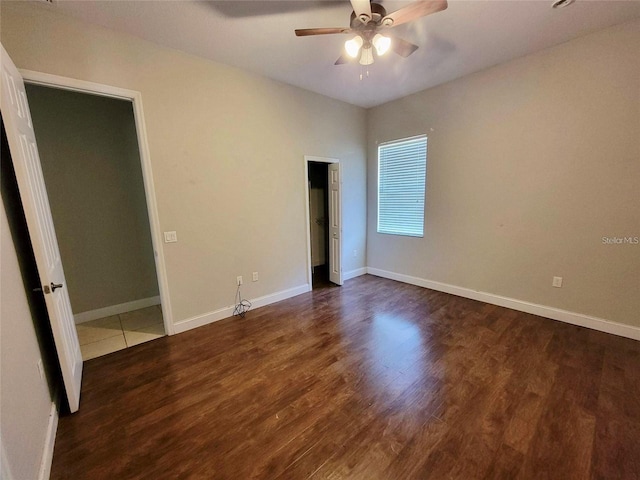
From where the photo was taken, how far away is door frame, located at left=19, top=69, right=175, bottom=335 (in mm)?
2076

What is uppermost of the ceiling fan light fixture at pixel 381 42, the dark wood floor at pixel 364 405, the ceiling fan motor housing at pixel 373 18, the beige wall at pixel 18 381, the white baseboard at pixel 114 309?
the ceiling fan motor housing at pixel 373 18

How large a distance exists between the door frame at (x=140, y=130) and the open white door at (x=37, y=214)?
25 centimetres

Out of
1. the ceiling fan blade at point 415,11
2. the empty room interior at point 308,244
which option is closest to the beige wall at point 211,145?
the empty room interior at point 308,244

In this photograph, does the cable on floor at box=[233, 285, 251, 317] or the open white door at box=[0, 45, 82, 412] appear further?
the cable on floor at box=[233, 285, 251, 317]

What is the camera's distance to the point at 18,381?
1327 millimetres

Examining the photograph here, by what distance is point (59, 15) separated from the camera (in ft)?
6.79

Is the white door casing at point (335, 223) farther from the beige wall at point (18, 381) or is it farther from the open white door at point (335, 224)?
the beige wall at point (18, 381)

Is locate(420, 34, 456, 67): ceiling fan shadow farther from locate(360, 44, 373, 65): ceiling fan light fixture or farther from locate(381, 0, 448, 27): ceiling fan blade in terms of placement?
locate(381, 0, 448, 27): ceiling fan blade

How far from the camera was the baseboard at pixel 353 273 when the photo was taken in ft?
15.3

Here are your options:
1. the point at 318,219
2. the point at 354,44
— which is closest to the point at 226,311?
the point at 318,219

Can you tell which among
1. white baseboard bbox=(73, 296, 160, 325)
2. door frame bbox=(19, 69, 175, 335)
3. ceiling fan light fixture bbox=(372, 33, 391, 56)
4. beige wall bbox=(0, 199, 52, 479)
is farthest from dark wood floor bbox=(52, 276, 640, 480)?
ceiling fan light fixture bbox=(372, 33, 391, 56)

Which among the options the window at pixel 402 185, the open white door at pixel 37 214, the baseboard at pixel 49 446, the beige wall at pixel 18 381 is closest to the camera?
the beige wall at pixel 18 381

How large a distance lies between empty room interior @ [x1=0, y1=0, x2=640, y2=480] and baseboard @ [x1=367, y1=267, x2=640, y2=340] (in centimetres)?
3

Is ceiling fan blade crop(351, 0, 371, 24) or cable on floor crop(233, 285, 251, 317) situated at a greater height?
ceiling fan blade crop(351, 0, 371, 24)
